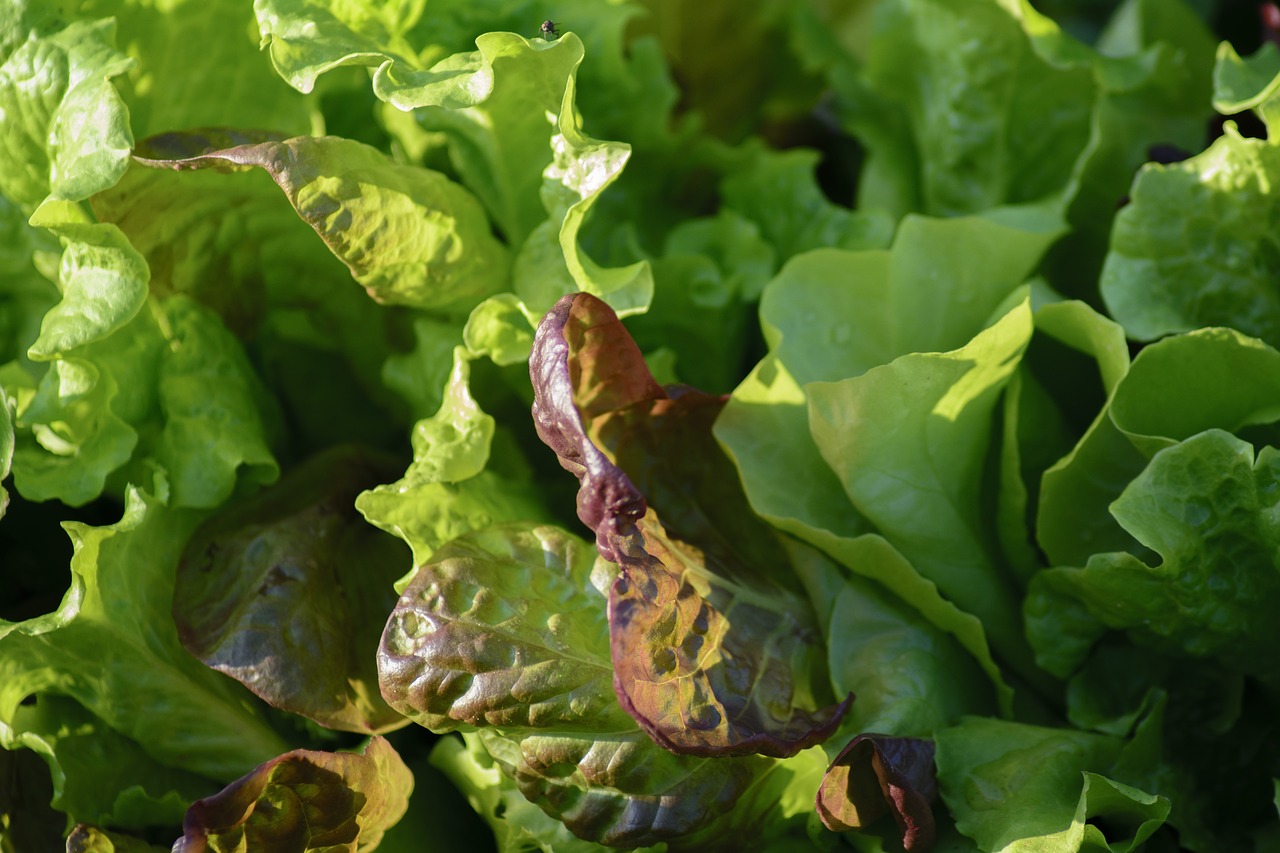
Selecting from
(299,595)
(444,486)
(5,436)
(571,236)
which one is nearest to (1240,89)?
(571,236)

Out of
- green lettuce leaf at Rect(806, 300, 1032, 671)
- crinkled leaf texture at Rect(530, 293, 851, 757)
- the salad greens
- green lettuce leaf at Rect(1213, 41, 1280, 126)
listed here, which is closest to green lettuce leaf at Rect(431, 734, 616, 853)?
the salad greens

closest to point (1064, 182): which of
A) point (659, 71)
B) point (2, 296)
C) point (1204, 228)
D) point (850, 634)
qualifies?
point (1204, 228)

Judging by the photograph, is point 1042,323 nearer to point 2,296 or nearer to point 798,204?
point 798,204

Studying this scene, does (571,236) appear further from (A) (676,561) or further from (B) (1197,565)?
(B) (1197,565)

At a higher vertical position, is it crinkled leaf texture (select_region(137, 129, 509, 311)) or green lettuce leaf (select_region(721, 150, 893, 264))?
crinkled leaf texture (select_region(137, 129, 509, 311))

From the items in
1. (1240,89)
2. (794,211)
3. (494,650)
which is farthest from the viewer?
(794,211)

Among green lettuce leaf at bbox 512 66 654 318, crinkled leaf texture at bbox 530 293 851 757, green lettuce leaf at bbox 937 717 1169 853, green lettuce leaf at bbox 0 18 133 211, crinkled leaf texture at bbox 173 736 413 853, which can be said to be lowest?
green lettuce leaf at bbox 937 717 1169 853

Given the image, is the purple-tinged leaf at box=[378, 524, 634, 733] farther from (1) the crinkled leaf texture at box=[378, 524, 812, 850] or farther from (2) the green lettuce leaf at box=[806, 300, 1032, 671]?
(2) the green lettuce leaf at box=[806, 300, 1032, 671]
